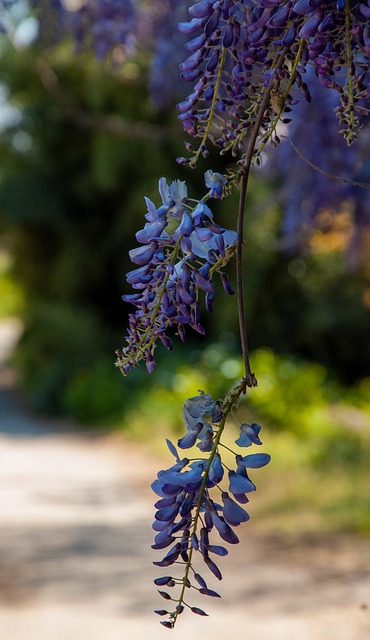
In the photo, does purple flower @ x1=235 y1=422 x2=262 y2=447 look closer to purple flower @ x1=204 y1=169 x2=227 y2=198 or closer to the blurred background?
purple flower @ x1=204 y1=169 x2=227 y2=198

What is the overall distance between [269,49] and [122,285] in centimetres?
1095

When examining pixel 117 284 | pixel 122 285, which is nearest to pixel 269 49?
pixel 122 285

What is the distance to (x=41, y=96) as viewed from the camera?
12023mm

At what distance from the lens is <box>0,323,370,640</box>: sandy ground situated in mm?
3656

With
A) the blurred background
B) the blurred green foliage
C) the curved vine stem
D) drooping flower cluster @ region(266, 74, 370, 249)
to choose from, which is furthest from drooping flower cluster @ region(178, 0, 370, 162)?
the blurred green foliage

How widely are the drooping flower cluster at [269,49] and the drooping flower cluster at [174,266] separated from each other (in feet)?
0.33

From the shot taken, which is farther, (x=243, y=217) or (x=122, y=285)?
(x=122, y=285)

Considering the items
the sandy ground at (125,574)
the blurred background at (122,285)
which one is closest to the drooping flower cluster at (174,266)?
the sandy ground at (125,574)

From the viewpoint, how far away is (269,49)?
119 centimetres

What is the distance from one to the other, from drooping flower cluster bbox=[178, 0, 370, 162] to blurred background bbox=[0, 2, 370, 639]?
6245 mm

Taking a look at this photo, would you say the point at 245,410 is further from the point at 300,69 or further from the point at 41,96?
the point at 300,69

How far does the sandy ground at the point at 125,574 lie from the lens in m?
3.66

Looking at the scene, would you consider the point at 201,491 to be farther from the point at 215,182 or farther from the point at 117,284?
the point at 117,284

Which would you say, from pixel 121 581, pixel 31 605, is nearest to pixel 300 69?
pixel 31 605
